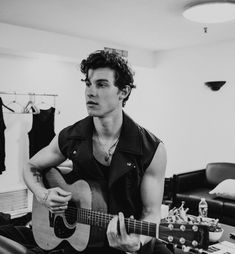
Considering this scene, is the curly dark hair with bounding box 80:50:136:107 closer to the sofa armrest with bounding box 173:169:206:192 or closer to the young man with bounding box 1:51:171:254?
the young man with bounding box 1:51:171:254

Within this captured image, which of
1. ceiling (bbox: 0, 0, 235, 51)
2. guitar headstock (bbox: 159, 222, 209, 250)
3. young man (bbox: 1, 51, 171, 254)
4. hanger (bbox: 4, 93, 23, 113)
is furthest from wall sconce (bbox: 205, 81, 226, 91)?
guitar headstock (bbox: 159, 222, 209, 250)

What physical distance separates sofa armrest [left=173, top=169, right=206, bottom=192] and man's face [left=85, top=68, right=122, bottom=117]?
2878mm

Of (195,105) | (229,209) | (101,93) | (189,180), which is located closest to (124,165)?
(101,93)

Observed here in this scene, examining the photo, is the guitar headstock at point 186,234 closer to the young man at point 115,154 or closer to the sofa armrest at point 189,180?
the young man at point 115,154

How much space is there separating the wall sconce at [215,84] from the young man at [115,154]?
3.33m

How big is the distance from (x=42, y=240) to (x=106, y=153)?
67 centimetres

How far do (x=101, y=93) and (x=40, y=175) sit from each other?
25.6 inches

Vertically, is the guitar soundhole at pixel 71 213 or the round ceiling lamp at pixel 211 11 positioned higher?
the round ceiling lamp at pixel 211 11

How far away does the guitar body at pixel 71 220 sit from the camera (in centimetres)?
160

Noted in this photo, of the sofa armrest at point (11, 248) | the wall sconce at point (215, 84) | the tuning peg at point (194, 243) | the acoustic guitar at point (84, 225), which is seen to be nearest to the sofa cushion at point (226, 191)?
the wall sconce at point (215, 84)

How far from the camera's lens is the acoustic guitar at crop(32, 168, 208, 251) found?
1.26 metres

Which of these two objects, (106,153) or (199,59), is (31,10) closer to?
(106,153)

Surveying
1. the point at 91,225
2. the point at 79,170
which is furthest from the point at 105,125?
the point at 91,225

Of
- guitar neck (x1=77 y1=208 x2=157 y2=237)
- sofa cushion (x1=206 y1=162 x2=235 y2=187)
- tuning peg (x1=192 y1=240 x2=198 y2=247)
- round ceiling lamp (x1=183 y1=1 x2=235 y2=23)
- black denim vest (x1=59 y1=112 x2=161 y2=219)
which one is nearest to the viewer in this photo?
tuning peg (x1=192 y1=240 x2=198 y2=247)
